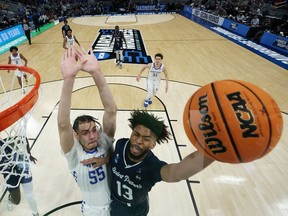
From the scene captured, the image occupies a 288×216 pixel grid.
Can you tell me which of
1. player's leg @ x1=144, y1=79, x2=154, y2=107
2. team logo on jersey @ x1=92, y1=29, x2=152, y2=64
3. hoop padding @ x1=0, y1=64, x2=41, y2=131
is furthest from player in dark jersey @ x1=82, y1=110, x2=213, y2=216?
team logo on jersey @ x1=92, y1=29, x2=152, y2=64

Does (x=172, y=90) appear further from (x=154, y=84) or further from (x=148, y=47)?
(x=148, y=47)

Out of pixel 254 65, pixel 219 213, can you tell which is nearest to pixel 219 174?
pixel 219 213

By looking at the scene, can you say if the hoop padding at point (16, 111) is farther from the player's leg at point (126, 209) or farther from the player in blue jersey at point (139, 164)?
the player's leg at point (126, 209)

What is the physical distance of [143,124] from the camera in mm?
1897

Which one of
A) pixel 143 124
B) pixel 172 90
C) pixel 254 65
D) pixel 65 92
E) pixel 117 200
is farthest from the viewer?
pixel 254 65

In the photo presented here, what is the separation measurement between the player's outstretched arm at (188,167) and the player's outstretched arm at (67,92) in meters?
0.91

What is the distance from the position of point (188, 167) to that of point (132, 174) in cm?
54

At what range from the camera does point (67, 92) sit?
1782mm

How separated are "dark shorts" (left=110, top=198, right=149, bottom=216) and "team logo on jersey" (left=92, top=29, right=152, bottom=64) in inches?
320

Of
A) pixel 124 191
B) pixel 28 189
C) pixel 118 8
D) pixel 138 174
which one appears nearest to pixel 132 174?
pixel 138 174

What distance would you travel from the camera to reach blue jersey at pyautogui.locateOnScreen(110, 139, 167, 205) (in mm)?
1869

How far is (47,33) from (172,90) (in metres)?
12.8

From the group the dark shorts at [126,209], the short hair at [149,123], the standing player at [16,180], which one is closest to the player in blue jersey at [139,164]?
the short hair at [149,123]

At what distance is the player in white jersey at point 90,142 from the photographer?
183 cm
